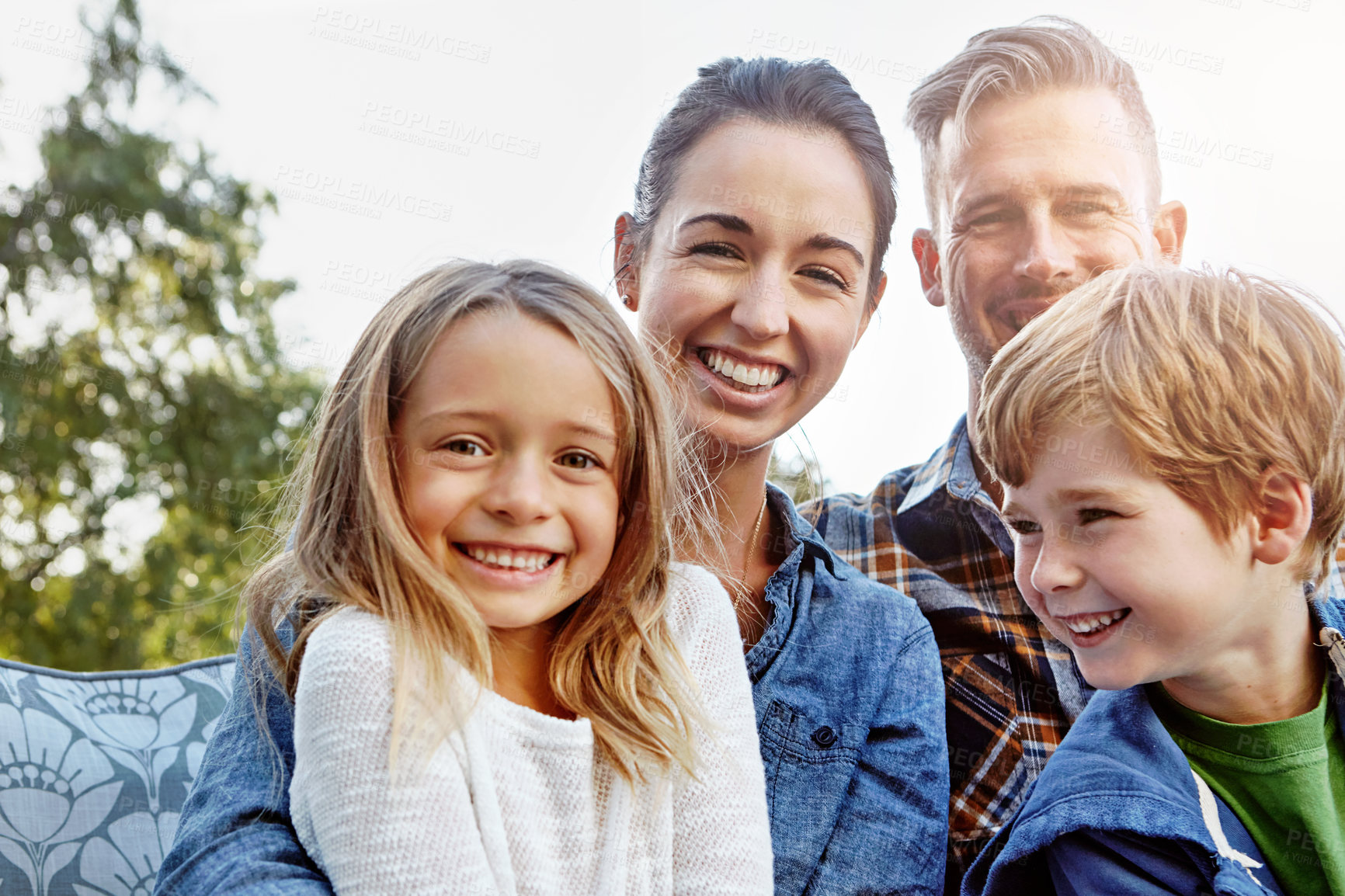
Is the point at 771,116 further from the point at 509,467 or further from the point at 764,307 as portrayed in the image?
the point at 509,467

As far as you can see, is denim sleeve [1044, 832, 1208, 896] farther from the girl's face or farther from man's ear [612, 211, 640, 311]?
man's ear [612, 211, 640, 311]

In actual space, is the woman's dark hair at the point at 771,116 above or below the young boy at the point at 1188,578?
above

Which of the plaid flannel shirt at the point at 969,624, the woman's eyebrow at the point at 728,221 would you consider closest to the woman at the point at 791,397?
the woman's eyebrow at the point at 728,221

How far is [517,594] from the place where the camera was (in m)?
1.20

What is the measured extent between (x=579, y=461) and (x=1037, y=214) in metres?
1.01

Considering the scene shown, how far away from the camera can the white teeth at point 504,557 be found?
120 centimetres

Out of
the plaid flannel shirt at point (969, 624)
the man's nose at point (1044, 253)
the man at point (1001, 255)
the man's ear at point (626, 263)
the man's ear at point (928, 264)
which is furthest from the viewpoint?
the man's ear at point (928, 264)

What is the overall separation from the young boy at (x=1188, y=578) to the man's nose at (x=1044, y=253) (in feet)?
1.36

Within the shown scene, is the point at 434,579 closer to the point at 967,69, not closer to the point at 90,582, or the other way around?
the point at 967,69

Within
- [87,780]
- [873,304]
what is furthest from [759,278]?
[87,780]

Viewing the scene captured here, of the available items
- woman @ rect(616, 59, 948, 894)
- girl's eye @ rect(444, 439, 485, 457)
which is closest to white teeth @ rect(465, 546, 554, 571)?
girl's eye @ rect(444, 439, 485, 457)

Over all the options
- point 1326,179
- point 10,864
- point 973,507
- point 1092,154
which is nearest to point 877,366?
point 973,507

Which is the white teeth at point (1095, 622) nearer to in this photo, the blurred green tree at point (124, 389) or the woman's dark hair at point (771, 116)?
the woman's dark hair at point (771, 116)

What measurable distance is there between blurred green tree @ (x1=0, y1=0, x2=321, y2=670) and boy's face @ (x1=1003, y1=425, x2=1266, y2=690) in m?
5.58
